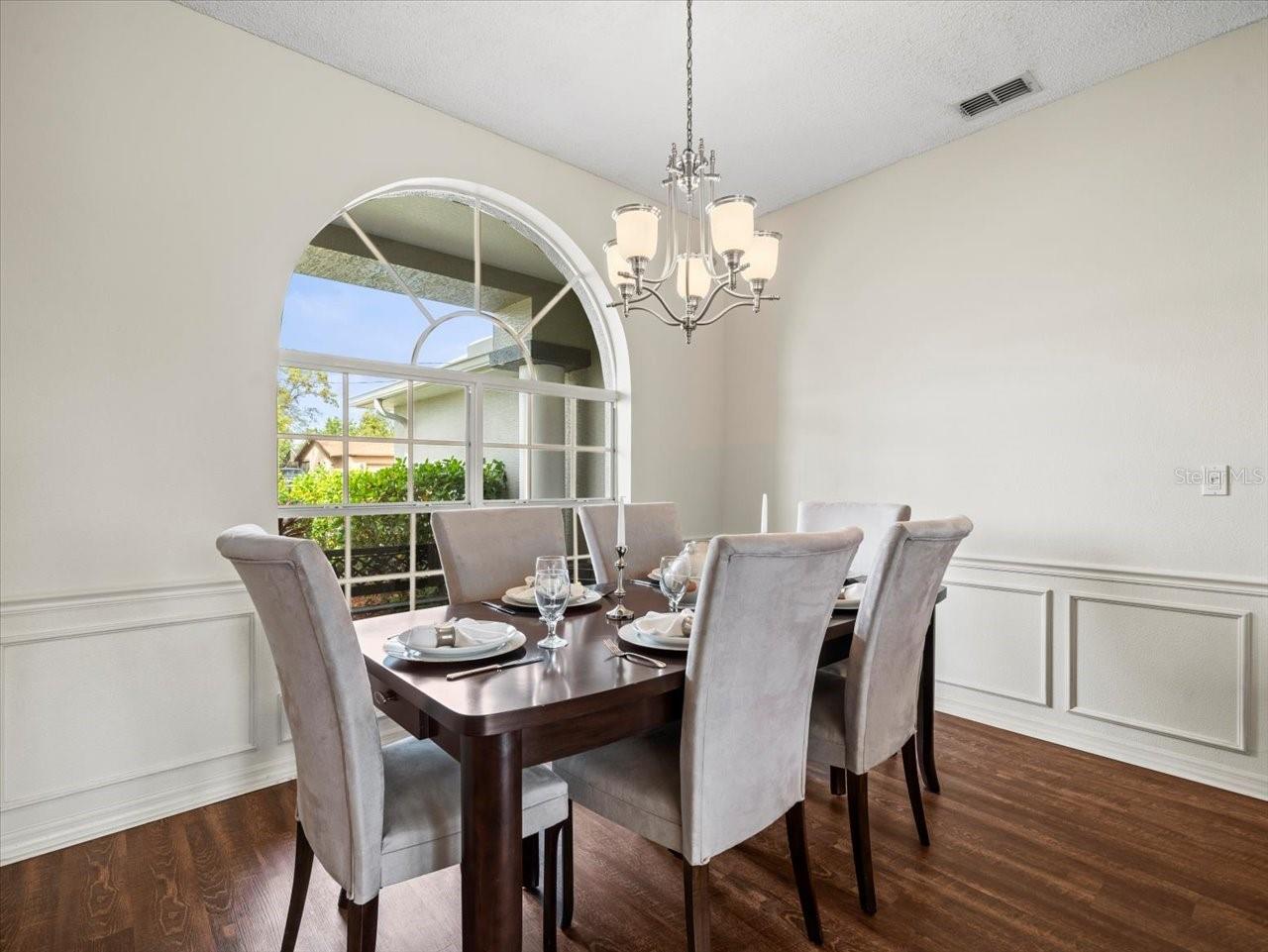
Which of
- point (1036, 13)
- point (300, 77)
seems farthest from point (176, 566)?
point (1036, 13)

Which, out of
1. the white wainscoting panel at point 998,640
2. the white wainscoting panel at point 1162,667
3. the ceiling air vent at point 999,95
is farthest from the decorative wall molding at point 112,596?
the ceiling air vent at point 999,95

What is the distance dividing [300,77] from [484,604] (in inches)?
86.7

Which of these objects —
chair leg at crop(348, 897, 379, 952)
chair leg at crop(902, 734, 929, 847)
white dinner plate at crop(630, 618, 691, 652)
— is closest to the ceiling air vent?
chair leg at crop(902, 734, 929, 847)

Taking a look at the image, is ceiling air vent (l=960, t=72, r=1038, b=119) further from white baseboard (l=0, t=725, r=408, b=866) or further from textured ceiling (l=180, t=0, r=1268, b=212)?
white baseboard (l=0, t=725, r=408, b=866)

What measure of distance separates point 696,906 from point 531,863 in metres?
0.65

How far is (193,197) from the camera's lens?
7.76 feet

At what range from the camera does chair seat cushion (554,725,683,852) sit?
143cm

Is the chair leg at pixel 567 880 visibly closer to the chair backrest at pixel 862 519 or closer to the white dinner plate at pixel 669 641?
the white dinner plate at pixel 669 641

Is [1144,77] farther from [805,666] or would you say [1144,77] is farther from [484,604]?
[484,604]

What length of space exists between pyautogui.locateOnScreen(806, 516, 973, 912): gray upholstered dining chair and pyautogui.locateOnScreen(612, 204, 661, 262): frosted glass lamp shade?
3.64 feet

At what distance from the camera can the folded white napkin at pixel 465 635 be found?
4.97ft

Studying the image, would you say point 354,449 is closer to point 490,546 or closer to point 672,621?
point 490,546

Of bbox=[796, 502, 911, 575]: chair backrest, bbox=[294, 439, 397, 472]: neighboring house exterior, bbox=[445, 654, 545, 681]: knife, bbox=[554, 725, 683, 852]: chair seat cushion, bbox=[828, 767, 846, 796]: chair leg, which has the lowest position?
bbox=[828, 767, 846, 796]: chair leg

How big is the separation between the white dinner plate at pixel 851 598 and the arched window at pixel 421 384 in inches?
65.8
